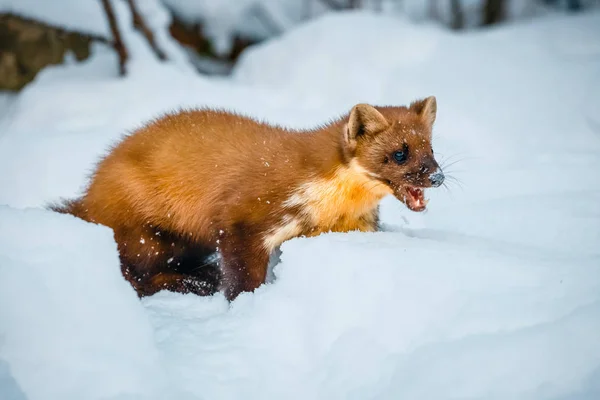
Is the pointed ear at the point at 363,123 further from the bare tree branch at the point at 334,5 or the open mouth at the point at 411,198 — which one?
the bare tree branch at the point at 334,5

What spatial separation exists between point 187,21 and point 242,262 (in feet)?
16.6

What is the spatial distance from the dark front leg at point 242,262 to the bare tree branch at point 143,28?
3489mm

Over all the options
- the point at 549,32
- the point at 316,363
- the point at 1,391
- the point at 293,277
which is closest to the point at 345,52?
the point at 549,32

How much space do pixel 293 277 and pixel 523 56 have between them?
161 inches

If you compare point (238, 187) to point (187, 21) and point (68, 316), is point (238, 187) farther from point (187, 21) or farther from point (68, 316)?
point (187, 21)

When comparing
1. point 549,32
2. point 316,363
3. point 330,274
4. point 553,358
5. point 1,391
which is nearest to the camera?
point 1,391

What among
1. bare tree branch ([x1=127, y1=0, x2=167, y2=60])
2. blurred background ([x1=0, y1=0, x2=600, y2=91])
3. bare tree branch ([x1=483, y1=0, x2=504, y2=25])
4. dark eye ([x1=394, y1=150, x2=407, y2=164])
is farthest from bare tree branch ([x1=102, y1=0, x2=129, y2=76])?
bare tree branch ([x1=483, y1=0, x2=504, y2=25])

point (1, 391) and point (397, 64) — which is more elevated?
point (1, 391)

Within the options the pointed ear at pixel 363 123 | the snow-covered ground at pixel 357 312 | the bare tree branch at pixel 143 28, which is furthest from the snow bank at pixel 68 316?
the bare tree branch at pixel 143 28

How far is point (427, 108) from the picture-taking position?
10.0ft

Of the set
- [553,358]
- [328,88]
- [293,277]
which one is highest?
[553,358]

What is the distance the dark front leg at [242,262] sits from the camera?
2.81 meters

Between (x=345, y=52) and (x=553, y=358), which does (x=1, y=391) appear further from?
(x=345, y=52)

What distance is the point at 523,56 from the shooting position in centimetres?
559
